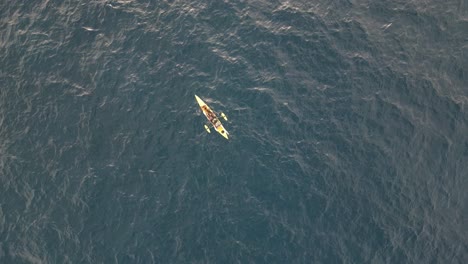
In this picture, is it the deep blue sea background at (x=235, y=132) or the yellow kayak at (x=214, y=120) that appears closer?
the deep blue sea background at (x=235, y=132)

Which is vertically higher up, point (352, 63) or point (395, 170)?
point (352, 63)

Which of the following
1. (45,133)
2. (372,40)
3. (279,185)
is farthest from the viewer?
(372,40)

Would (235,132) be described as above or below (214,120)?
below

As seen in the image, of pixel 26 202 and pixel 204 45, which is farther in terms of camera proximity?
pixel 204 45

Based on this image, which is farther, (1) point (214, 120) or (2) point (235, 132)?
(2) point (235, 132)

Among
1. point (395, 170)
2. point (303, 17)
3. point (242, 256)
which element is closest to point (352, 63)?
point (303, 17)

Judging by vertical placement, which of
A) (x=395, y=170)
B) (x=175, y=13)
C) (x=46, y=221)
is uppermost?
(x=175, y=13)

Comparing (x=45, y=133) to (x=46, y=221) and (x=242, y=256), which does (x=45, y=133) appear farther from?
(x=242, y=256)

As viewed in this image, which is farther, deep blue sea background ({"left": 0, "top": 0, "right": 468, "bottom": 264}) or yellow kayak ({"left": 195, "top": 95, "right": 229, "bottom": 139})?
yellow kayak ({"left": 195, "top": 95, "right": 229, "bottom": 139})
